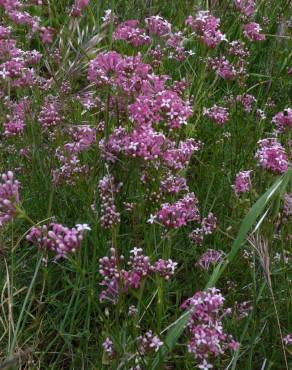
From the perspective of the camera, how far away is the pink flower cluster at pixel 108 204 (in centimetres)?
243

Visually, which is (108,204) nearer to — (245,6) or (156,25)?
(156,25)

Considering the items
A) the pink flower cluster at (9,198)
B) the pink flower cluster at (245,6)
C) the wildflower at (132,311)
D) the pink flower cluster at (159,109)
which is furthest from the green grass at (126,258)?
the pink flower cluster at (245,6)

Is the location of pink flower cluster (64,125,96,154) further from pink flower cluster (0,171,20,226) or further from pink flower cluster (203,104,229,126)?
pink flower cluster (0,171,20,226)

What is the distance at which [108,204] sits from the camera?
255 cm

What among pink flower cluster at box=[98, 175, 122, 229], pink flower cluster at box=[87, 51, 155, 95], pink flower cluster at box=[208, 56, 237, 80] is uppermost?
pink flower cluster at box=[87, 51, 155, 95]

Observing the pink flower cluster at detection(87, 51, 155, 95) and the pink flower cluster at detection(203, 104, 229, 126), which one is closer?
the pink flower cluster at detection(87, 51, 155, 95)

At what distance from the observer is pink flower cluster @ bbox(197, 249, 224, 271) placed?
2.65m

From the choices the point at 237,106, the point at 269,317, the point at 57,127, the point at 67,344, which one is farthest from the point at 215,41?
the point at 67,344

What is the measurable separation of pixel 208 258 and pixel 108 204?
481 millimetres

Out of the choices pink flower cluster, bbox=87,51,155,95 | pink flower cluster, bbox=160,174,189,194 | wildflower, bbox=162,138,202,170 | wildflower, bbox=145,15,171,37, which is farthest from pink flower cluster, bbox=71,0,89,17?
pink flower cluster, bbox=160,174,189,194

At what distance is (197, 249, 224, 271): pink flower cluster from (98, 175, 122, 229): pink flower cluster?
418mm

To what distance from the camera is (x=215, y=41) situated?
3.17 metres

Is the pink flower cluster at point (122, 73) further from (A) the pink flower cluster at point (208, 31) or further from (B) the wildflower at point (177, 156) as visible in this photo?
(A) the pink flower cluster at point (208, 31)

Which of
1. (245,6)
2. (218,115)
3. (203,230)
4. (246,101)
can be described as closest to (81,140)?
(203,230)
